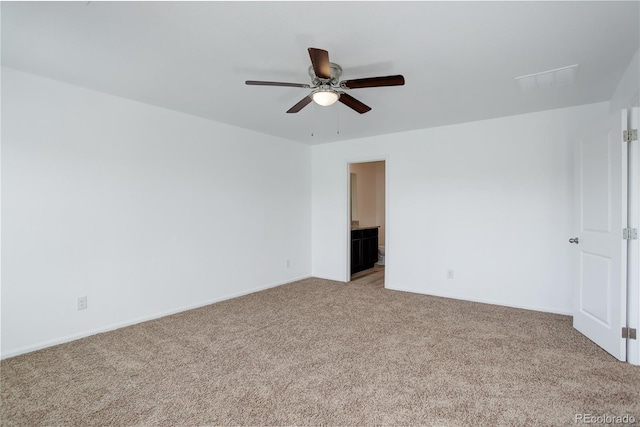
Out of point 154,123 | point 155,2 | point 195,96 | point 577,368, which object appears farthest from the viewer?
point 154,123

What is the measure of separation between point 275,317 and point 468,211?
278 cm

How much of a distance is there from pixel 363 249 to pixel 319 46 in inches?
170

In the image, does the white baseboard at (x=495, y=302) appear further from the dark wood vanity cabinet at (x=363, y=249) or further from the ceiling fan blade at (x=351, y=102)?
the ceiling fan blade at (x=351, y=102)

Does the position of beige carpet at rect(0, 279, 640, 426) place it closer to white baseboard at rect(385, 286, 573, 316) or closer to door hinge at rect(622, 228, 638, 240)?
white baseboard at rect(385, 286, 573, 316)

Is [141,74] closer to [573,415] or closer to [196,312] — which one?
[196,312]

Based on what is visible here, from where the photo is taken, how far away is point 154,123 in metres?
3.38

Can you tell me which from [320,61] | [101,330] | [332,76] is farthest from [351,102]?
[101,330]

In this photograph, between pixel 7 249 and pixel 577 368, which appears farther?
pixel 7 249

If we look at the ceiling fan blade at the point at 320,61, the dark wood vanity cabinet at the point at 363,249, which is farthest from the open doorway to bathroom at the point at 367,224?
the ceiling fan blade at the point at 320,61

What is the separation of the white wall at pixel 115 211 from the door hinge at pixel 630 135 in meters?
3.92

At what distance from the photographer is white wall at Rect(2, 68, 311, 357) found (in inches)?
101

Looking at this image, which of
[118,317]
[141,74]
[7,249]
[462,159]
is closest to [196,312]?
[118,317]

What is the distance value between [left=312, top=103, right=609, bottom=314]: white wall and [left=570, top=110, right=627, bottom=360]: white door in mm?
564

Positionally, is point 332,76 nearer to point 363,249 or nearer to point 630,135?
point 630,135
